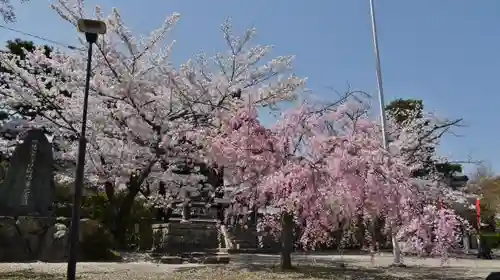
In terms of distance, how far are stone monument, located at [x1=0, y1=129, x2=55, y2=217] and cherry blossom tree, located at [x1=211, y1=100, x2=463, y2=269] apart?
6359mm

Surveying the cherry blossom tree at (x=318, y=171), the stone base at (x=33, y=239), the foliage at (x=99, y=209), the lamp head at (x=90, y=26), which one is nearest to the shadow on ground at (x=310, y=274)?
the cherry blossom tree at (x=318, y=171)

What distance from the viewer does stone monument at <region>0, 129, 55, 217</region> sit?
15023mm

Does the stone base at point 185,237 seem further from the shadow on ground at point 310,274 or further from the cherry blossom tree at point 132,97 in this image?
the shadow on ground at point 310,274

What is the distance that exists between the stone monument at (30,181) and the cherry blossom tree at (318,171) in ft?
20.9

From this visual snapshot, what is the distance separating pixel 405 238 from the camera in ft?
50.7

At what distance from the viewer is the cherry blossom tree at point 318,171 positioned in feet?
39.2

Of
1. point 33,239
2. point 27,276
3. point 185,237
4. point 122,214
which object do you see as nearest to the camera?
point 27,276

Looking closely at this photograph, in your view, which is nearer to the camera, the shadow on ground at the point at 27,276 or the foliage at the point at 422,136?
the shadow on ground at the point at 27,276

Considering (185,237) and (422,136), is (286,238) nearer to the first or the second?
(185,237)

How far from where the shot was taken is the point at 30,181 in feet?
50.8

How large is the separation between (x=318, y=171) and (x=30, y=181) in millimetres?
9558

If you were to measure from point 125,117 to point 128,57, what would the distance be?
2451 millimetres

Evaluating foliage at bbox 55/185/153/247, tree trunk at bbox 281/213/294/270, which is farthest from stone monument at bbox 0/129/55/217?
tree trunk at bbox 281/213/294/270

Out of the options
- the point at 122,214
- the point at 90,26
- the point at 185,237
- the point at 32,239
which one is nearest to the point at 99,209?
the point at 185,237
